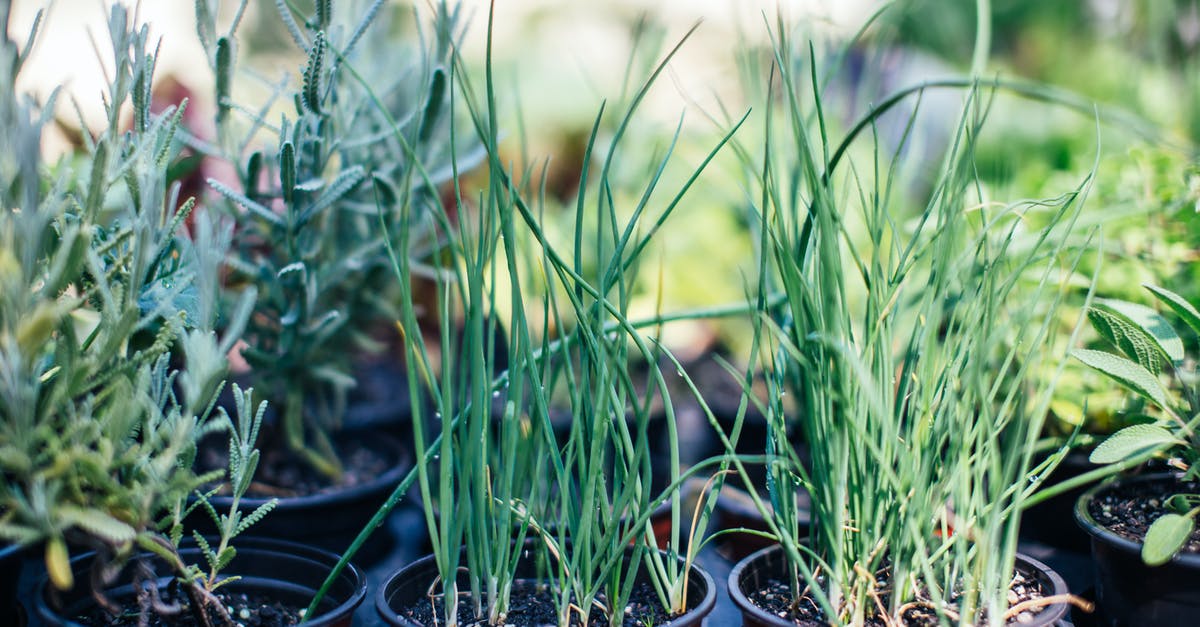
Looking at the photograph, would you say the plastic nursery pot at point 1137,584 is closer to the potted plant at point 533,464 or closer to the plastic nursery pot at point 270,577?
the potted plant at point 533,464

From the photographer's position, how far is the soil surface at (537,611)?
1.74 ft

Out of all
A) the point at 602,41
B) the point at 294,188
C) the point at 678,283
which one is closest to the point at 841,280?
the point at 294,188

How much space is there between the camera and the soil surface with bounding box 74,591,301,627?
51 cm

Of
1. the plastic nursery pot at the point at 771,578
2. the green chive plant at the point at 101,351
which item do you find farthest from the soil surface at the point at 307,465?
the plastic nursery pot at the point at 771,578

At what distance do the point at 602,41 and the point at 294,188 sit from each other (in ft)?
5.64

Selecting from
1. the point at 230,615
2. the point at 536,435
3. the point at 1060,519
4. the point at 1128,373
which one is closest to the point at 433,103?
the point at 536,435

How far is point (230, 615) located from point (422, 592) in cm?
12

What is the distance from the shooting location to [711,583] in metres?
0.54

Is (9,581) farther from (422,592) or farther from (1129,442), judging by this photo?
(1129,442)

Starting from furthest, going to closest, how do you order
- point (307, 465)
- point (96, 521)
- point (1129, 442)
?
1. point (307, 465)
2. point (1129, 442)
3. point (96, 521)

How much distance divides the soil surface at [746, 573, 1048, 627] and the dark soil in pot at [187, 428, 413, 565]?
0.34m

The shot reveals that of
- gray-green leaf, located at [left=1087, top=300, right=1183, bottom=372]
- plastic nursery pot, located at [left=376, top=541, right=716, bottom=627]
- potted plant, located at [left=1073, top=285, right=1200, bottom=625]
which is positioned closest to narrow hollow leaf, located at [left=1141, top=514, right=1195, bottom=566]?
potted plant, located at [left=1073, top=285, right=1200, bottom=625]

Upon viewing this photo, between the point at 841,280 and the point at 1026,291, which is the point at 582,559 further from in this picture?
the point at 1026,291

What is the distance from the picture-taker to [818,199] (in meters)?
0.45
